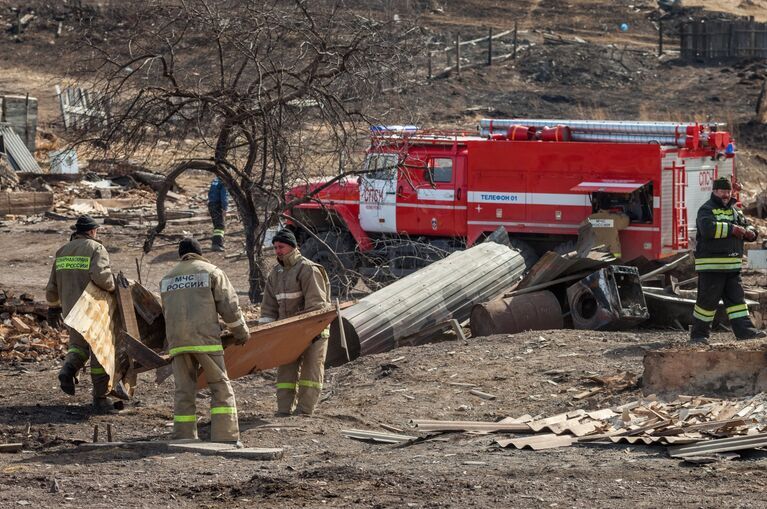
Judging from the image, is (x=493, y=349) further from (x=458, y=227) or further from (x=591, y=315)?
(x=458, y=227)

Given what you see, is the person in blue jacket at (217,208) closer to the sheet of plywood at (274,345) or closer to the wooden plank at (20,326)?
the wooden plank at (20,326)

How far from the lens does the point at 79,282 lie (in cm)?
1126

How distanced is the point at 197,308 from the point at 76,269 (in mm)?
2082

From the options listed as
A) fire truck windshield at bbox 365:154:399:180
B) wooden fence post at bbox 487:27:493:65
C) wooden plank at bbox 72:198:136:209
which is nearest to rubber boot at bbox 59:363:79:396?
fire truck windshield at bbox 365:154:399:180

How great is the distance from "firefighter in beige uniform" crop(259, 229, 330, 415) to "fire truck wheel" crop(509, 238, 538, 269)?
800 centimetres

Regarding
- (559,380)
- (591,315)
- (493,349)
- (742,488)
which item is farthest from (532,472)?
(591,315)

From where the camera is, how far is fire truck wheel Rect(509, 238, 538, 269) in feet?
60.9

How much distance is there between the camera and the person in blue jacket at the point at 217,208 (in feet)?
73.4

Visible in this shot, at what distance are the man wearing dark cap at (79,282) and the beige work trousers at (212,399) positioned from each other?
136 centimetres

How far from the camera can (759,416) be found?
29.7 feet

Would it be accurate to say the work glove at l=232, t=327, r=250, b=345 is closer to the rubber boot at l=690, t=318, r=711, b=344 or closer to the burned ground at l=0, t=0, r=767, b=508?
the burned ground at l=0, t=0, r=767, b=508

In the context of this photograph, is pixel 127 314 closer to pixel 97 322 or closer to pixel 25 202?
pixel 97 322

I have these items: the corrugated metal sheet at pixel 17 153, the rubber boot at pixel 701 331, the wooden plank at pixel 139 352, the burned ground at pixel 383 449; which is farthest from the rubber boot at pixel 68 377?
the corrugated metal sheet at pixel 17 153

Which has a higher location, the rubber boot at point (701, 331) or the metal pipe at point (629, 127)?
the metal pipe at point (629, 127)
